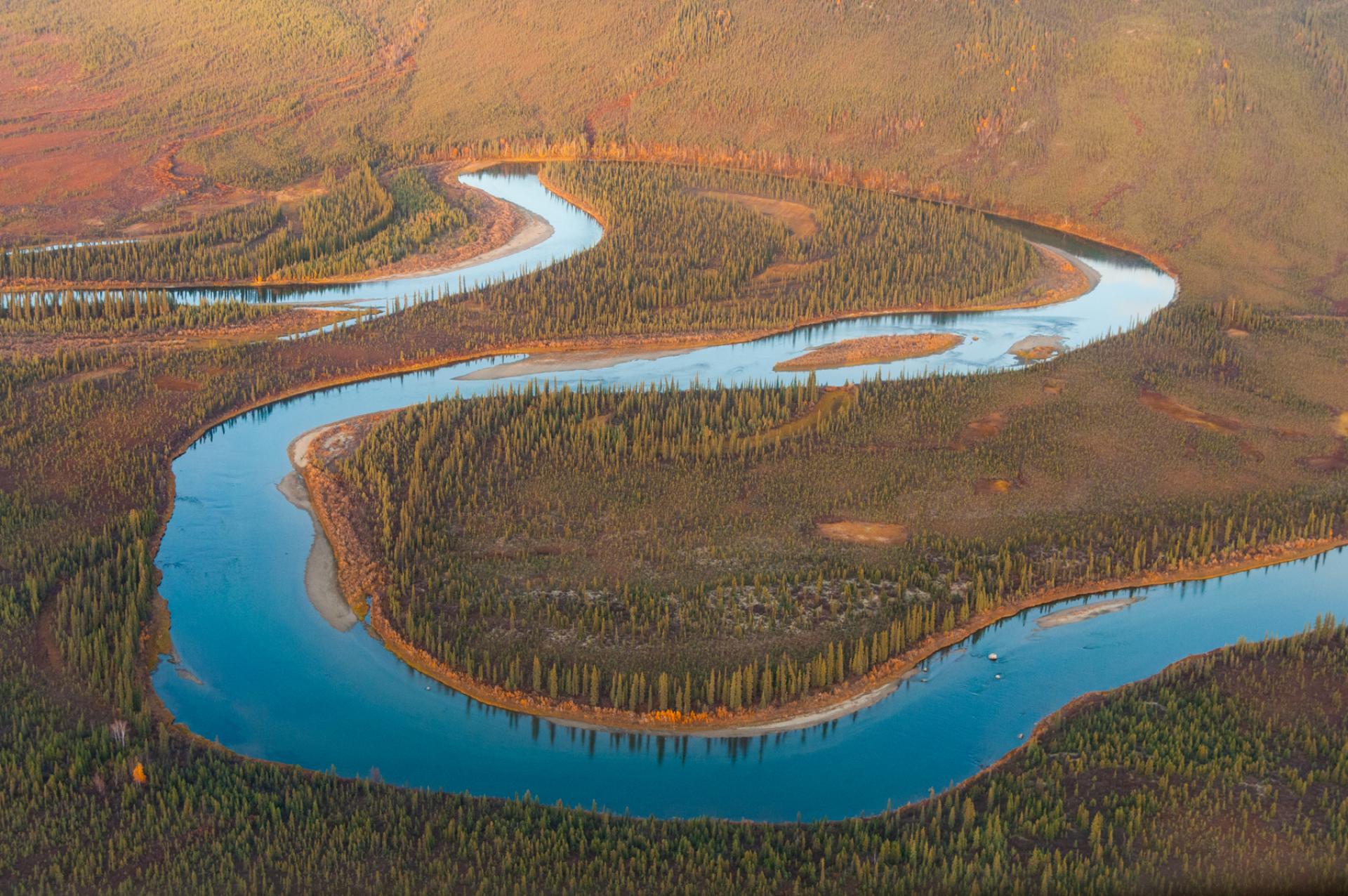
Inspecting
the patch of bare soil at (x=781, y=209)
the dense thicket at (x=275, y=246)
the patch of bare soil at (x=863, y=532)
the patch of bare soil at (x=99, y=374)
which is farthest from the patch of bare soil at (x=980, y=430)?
the dense thicket at (x=275, y=246)

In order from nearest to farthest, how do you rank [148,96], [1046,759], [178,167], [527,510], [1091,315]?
[1046,759] → [527,510] → [1091,315] → [178,167] → [148,96]

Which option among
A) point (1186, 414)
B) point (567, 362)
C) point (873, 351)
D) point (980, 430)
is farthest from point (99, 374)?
point (1186, 414)

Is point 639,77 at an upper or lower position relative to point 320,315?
upper

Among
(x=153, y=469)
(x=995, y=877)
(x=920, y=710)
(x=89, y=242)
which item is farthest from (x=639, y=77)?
(x=995, y=877)

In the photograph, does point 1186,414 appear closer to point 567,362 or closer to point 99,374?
point 567,362

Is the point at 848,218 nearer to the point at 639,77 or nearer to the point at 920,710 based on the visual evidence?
the point at 639,77

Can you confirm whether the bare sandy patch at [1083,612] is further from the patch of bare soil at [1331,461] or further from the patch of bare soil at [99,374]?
the patch of bare soil at [99,374]

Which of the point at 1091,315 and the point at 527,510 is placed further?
the point at 1091,315
